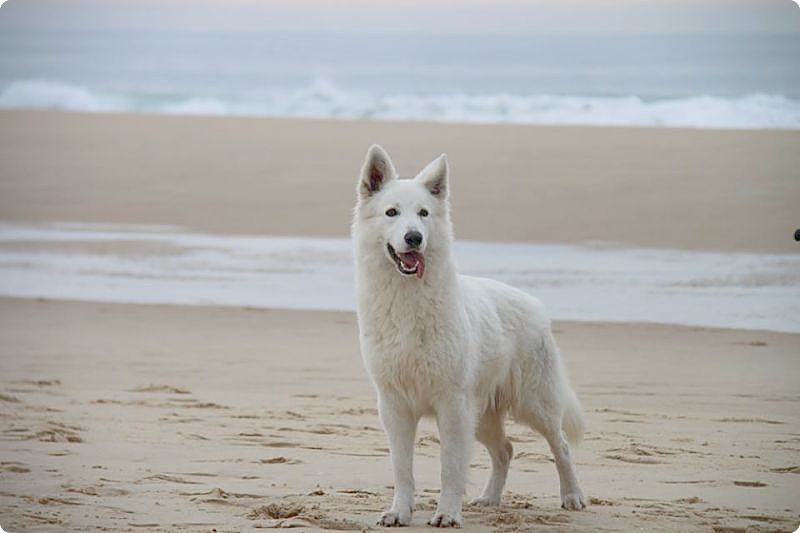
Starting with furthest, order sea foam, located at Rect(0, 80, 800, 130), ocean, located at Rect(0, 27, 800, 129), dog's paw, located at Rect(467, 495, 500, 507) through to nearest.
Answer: sea foam, located at Rect(0, 80, 800, 130)
ocean, located at Rect(0, 27, 800, 129)
dog's paw, located at Rect(467, 495, 500, 507)

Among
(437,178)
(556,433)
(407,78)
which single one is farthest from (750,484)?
(407,78)

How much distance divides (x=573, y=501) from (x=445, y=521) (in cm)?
84

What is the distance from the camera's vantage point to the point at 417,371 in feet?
19.4

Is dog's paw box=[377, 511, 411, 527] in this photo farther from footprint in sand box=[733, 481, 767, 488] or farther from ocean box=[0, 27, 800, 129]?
ocean box=[0, 27, 800, 129]

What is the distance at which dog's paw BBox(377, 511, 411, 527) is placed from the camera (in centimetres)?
586

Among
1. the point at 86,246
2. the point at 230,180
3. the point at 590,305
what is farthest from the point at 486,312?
the point at 230,180

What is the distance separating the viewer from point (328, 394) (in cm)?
937

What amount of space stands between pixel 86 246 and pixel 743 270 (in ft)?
28.2

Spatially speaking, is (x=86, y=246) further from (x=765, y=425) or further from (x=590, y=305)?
(x=765, y=425)

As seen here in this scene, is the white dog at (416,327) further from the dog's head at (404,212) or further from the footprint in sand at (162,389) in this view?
the footprint in sand at (162,389)

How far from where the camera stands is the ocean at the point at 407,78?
29.2m

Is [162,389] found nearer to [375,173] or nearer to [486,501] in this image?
[486,501]

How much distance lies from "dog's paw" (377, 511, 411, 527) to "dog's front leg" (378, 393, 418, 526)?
0.03 meters

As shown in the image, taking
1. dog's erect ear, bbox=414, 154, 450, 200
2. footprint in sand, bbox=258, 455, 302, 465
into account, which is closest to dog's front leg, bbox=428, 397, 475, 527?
dog's erect ear, bbox=414, 154, 450, 200
